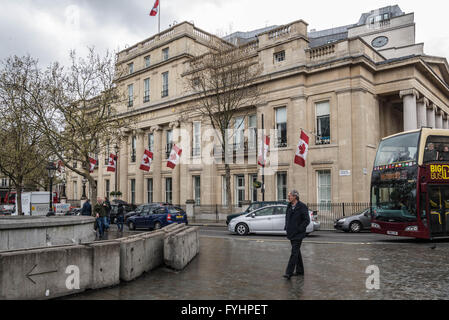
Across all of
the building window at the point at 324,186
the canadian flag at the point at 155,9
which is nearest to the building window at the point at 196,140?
the building window at the point at 324,186

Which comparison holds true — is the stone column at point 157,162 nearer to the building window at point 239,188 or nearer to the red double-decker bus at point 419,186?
the building window at point 239,188

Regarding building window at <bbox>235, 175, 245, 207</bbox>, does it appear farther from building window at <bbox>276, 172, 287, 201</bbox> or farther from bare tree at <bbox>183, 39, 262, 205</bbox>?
bare tree at <bbox>183, 39, 262, 205</bbox>

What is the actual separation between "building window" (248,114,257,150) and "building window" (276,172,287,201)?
3.35m

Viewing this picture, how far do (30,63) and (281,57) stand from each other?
17.8 meters

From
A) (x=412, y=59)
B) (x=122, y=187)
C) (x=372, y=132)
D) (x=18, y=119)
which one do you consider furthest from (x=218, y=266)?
(x=122, y=187)

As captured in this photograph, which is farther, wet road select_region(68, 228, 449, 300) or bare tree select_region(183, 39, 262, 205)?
bare tree select_region(183, 39, 262, 205)

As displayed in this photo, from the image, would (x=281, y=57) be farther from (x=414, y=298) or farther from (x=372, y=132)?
(x=414, y=298)

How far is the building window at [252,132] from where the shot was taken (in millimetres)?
32938

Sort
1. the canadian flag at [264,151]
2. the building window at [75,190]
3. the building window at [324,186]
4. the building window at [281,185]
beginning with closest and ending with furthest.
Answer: the canadian flag at [264,151] < the building window at [324,186] < the building window at [281,185] < the building window at [75,190]

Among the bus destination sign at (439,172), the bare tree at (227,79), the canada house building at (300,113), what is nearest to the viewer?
the bus destination sign at (439,172)

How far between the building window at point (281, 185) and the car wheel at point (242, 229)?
1156 cm

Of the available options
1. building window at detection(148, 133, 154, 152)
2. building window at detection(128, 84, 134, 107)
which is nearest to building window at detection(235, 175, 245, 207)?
building window at detection(148, 133, 154, 152)

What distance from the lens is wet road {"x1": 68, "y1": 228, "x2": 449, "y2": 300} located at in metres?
7.17

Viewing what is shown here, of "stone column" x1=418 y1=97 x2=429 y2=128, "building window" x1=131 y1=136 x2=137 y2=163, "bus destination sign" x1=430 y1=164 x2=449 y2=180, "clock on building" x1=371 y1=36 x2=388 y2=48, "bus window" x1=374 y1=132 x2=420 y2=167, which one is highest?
"clock on building" x1=371 y1=36 x2=388 y2=48
